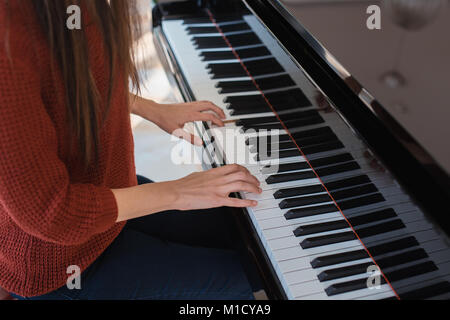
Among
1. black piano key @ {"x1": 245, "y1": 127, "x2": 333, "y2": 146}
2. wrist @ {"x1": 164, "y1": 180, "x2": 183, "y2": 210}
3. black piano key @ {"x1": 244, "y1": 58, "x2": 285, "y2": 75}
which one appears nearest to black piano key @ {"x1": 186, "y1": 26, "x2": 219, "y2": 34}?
black piano key @ {"x1": 244, "y1": 58, "x2": 285, "y2": 75}

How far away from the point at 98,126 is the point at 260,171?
0.45 meters

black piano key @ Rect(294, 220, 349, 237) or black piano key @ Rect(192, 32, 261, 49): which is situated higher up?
black piano key @ Rect(192, 32, 261, 49)

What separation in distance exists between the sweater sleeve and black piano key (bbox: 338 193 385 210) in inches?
21.8

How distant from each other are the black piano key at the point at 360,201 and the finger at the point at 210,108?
0.49 metres

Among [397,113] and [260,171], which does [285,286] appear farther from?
[397,113]

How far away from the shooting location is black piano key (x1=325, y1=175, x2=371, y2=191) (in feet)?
3.16

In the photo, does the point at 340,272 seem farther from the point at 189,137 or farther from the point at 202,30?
the point at 202,30

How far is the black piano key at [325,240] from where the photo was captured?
1011mm

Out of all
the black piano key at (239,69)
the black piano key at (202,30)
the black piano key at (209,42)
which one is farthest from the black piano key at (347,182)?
the black piano key at (202,30)

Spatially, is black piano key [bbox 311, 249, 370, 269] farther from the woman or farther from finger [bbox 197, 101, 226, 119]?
finger [bbox 197, 101, 226, 119]

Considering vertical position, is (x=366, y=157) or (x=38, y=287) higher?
(x=366, y=157)

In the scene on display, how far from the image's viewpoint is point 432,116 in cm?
90

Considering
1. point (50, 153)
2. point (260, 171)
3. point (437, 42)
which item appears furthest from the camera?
point (260, 171)
